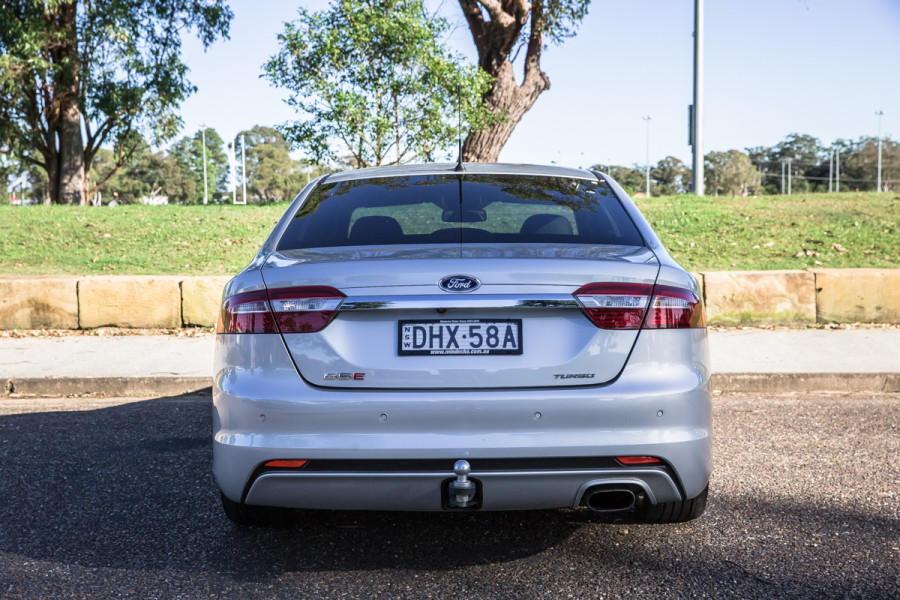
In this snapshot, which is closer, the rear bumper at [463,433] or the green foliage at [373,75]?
the rear bumper at [463,433]

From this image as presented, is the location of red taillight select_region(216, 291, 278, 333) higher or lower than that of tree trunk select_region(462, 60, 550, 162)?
lower

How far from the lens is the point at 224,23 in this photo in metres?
22.0

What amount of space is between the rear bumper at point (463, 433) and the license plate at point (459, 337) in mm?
140

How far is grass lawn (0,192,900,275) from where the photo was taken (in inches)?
456

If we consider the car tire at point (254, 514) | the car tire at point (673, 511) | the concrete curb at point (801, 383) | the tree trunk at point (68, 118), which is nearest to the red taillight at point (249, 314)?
the car tire at point (254, 514)

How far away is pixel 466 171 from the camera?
3898 millimetres

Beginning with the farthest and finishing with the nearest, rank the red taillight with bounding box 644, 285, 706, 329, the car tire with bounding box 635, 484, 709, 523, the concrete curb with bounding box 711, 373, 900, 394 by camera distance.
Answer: the concrete curb with bounding box 711, 373, 900, 394
the car tire with bounding box 635, 484, 709, 523
the red taillight with bounding box 644, 285, 706, 329

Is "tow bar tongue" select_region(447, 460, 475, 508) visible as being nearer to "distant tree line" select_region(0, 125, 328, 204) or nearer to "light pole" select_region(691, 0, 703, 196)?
"light pole" select_region(691, 0, 703, 196)

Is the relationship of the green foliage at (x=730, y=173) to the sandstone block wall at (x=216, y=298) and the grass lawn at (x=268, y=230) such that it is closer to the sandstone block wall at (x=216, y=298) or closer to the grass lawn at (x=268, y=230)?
the grass lawn at (x=268, y=230)

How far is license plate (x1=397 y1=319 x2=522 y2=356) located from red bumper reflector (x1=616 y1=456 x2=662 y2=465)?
508 millimetres

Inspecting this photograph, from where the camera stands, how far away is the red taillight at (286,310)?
281cm

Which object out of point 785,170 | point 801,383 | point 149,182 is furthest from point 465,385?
point 785,170

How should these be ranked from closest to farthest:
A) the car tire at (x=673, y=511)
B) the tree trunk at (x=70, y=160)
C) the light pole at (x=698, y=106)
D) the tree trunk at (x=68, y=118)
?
the car tire at (x=673, y=511)
the light pole at (x=698, y=106)
the tree trunk at (x=68, y=118)
the tree trunk at (x=70, y=160)

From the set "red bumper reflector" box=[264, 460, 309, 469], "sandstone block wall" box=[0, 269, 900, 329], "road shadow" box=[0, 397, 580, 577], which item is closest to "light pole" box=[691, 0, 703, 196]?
"sandstone block wall" box=[0, 269, 900, 329]
